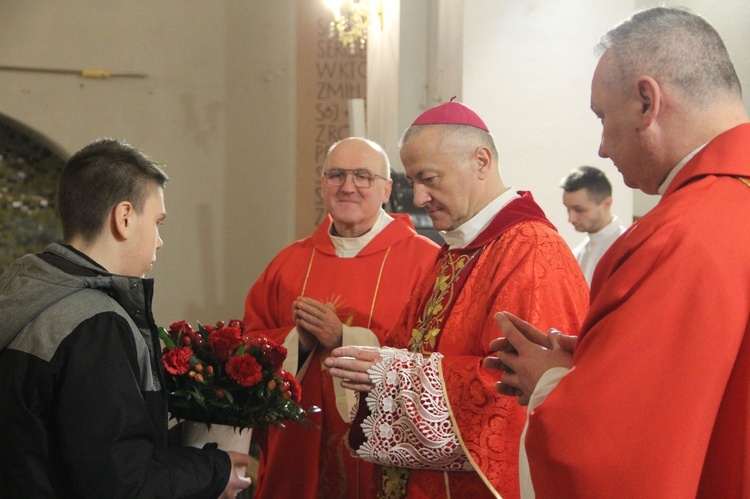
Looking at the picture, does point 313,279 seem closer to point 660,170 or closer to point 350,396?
point 350,396

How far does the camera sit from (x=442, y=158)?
9.75 feet

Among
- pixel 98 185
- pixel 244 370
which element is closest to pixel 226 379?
pixel 244 370

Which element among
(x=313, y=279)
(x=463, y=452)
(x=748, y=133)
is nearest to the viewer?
(x=748, y=133)

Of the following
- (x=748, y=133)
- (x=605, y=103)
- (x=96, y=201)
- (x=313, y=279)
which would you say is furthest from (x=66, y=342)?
(x=313, y=279)

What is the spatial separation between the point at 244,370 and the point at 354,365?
0.33m

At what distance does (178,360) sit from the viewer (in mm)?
2545

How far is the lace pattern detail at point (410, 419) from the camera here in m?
2.51

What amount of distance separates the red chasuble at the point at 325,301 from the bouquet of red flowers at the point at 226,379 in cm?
97

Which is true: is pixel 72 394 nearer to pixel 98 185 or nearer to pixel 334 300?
pixel 98 185

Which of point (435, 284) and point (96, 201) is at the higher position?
point (96, 201)

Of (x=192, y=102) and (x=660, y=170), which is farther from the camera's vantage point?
(x=192, y=102)

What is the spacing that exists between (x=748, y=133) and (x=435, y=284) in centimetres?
160

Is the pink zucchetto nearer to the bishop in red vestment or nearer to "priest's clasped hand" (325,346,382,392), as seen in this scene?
the bishop in red vestment

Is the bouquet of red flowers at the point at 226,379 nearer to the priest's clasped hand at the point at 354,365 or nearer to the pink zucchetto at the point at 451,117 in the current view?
the priest's clasped hand at the point at 354,365
